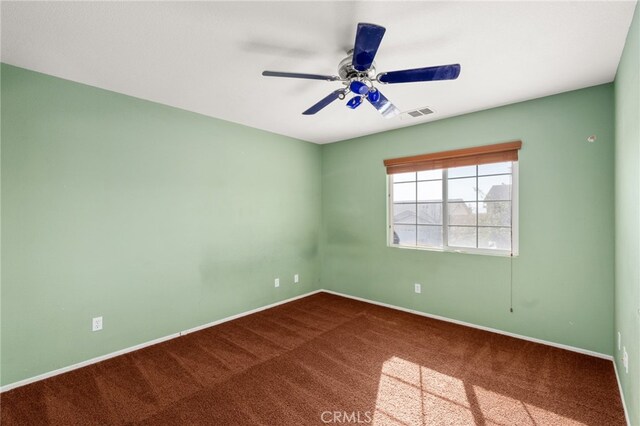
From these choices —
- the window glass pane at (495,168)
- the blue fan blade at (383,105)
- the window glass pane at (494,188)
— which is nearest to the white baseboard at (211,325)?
the window glass pane at (494,188)

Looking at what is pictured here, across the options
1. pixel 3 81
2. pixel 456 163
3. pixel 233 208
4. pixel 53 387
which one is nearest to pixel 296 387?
pixel 53 387

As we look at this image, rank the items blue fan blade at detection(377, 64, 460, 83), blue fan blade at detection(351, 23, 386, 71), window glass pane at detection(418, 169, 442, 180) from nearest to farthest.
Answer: blue fan blade at detection(351, 23, 386, 71) < blue fan blade at detection(377, 64, 460, 83) < window glass pane at detection(418, 169, 442, 180)

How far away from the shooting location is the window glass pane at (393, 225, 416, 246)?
397 cm

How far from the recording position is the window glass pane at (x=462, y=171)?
3.45 m

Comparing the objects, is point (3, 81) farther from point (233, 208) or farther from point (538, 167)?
point (538, 167)

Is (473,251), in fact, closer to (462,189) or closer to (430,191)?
(462,189)

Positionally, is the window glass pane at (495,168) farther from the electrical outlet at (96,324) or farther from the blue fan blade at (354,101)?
the electrical outlet at (96,324)

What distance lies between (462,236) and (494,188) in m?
0.66

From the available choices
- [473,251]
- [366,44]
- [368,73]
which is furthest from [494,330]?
[366,44]

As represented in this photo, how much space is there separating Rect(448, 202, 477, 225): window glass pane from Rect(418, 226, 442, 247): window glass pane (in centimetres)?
21

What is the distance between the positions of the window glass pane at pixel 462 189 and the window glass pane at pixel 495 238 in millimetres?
411

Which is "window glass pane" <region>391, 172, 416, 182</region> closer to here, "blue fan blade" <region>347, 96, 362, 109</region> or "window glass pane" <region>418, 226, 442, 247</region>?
"window glass pane" <region>418, 226, 442, 247</region>

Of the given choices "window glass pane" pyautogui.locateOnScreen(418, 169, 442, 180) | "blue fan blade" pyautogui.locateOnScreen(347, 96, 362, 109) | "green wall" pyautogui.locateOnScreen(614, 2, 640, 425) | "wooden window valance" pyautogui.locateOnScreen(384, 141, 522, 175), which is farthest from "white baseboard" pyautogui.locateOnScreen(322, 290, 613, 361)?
"blue fan blade" pyautogui.locateOnScreen(347, 96, 362, 109)

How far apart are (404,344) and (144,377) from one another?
2389mm
